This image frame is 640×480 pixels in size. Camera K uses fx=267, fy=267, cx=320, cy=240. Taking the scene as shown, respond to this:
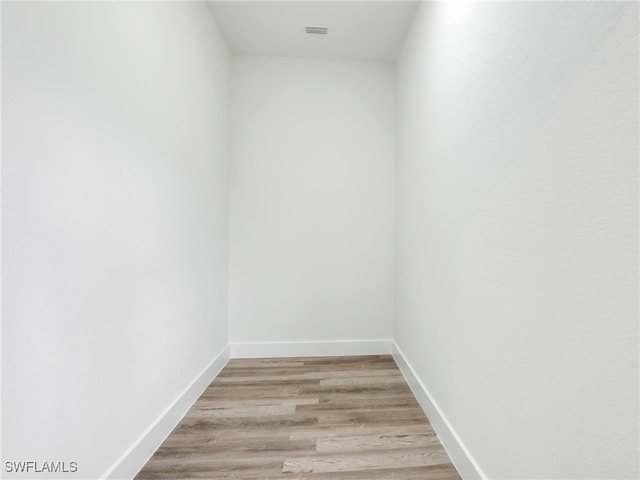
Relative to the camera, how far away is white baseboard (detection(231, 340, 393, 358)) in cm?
246

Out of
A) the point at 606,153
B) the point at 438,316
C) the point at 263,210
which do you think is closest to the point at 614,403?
the point at 606,153

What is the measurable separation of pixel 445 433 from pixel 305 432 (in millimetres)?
748

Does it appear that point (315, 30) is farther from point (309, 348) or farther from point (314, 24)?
point (309, 348)

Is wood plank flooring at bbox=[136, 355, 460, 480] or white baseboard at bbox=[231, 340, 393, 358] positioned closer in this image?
wood plank flooring at bbox=[136, 355, 460, 480]

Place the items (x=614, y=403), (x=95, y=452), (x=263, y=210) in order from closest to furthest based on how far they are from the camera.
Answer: (x=614, y=403)
(x=95, y=452)
(x=263, y=210)

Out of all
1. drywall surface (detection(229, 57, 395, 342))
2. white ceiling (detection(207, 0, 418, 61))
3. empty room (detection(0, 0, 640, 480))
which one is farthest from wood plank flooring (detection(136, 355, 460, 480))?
white ceiling (detection(207, 0, 418, 61))

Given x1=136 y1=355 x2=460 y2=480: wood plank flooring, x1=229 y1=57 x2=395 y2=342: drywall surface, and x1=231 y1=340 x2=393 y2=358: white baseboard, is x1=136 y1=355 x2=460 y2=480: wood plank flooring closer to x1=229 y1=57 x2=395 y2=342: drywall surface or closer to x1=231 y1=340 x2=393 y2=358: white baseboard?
x1=231 y1=340 x2=393 y2=358: white baseboard

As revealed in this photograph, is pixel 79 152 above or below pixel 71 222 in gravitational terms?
above

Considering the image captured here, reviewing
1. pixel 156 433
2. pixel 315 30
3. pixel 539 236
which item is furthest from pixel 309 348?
pixel 315 30

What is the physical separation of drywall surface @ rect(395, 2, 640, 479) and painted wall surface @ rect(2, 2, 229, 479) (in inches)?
59.4

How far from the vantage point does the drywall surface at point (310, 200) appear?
8.05 feet

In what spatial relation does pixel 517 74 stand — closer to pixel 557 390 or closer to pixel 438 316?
pixel 557 390

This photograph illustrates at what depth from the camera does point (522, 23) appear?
2.81 feet

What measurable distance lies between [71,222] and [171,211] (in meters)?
0.61
